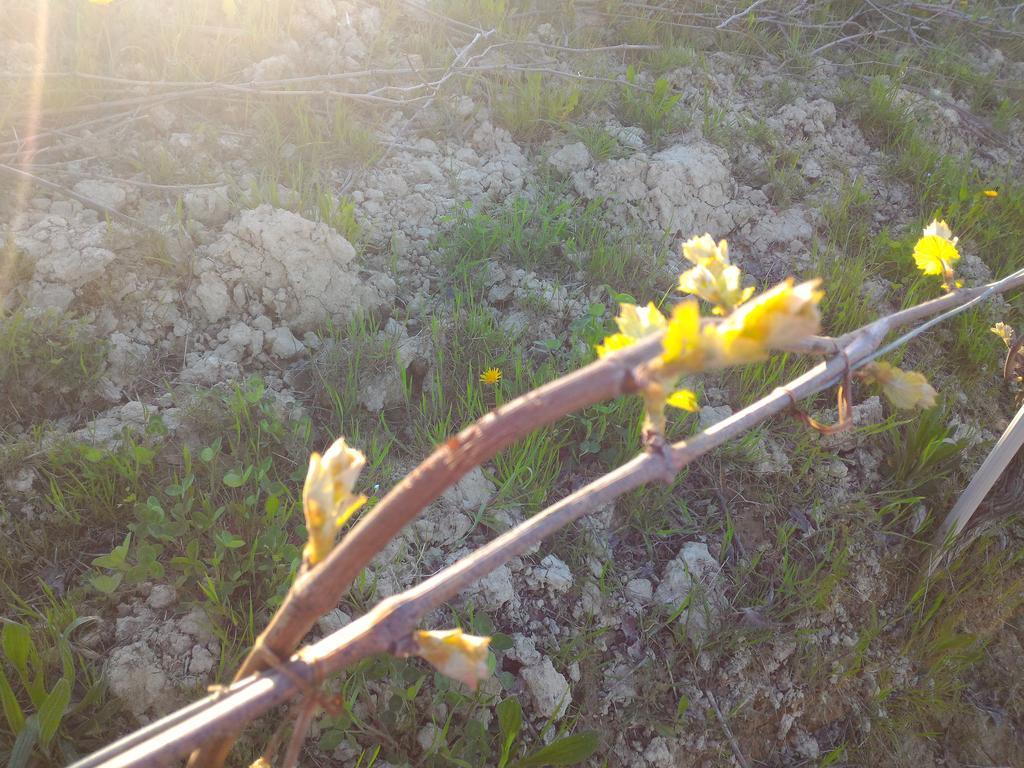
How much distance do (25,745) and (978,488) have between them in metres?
2.25

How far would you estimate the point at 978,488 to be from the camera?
1.94 metres

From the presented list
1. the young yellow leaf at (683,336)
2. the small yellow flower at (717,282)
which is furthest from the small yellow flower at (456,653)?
the small yellow flower at (717,282)

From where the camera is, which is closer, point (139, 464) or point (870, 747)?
point (139, 464)

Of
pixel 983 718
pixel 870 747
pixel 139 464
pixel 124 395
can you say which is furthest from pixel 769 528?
pixel 124 395

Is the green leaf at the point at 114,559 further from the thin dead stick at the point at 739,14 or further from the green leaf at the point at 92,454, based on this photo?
the thin dead stick at the point at 739,14

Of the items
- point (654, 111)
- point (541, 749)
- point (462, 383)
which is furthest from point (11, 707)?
point (654, 111)

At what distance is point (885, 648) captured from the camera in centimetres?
191

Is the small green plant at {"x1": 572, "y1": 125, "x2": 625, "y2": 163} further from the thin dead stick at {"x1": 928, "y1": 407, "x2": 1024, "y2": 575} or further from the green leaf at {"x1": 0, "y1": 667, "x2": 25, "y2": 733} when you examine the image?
the green leaf at {"x1": 0, "y1": 667, "x2": 25, "y2": 733}

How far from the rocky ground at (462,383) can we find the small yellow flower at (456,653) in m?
0.87

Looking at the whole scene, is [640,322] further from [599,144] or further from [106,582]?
[599,144]

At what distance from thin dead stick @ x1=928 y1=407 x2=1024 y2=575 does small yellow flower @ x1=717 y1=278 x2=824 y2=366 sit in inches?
67.2

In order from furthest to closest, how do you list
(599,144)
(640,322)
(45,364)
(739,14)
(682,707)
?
(739,14) < (599,144) < (45,364) < (682,707) < (640,322)

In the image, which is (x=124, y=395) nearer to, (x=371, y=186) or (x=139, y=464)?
(x=139, y=464)

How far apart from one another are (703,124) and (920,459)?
5.04ft
